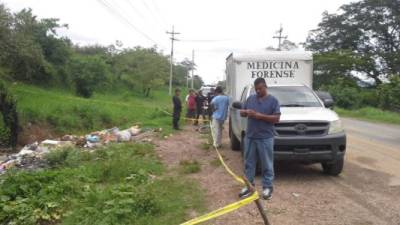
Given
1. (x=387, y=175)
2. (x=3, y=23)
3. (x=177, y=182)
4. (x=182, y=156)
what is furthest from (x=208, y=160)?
(x=3, y=23)

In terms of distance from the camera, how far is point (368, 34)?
59.3 meters

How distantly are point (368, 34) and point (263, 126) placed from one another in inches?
2198

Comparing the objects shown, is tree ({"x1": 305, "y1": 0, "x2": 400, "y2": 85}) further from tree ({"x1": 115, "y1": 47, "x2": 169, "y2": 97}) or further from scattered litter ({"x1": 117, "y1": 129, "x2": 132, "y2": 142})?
scattered litter ({"x1": 117, "y1": 129, "x2": 132, "y2": 142})

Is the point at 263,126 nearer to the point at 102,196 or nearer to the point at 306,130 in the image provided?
the point at 306,130

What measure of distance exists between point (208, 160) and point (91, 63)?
3422 cm

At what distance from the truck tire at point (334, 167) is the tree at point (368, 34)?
151ft

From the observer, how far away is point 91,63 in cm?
4447

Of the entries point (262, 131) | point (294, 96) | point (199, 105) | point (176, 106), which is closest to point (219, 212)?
point (262, 131)

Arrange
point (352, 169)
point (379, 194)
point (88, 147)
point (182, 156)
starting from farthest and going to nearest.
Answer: point (88, 147), point (182, 156), point (352, 169), point (379, 194)

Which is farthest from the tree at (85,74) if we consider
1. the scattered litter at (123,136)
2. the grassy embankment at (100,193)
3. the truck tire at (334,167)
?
the truck tire at (334,167)

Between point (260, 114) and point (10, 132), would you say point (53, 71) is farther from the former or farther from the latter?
point (260, 114)

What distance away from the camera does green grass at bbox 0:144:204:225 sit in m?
7.17

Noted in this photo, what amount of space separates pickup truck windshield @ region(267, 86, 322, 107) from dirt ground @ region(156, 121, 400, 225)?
1.44 metres

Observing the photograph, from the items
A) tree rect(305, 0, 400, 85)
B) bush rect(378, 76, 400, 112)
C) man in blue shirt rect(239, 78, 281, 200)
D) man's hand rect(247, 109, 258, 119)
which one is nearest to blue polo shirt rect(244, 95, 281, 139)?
man in blue shirt rect(239, 78, 281, 200)
